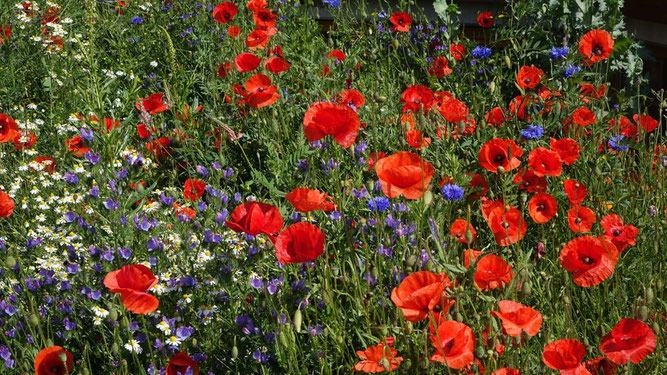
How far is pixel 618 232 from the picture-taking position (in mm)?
2248

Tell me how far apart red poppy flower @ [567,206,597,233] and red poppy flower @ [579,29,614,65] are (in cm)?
96

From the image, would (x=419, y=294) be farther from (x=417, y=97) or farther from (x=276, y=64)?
(x=276, y=64)

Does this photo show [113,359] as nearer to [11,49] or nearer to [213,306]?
[213,306]

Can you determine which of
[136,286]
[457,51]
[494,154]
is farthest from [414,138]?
[457,51]

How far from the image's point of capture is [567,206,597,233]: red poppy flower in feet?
7.63

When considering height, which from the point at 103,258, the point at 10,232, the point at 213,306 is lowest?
the point at 10,232

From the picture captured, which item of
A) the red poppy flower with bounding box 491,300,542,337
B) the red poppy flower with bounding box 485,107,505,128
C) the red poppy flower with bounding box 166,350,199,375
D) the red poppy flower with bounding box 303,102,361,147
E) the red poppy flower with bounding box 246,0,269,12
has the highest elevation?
the red poppy flower with bounding box 303,102,361,147

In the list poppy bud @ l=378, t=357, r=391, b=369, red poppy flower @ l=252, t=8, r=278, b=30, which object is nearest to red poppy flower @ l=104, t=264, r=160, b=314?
poppy bud @ l=378, t=357, r=391, b=369

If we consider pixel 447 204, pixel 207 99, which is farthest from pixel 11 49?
pixel 447 204

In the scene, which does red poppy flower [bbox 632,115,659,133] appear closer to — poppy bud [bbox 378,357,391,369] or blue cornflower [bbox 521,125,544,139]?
blue cornflower [bbox 521,125,544,139]

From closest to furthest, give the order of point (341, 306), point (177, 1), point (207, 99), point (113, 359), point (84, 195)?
point (113, 359) < point (341, 306) < point (84, 195) < point (207, 99) < point (177, 1)

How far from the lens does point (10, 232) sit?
288cm

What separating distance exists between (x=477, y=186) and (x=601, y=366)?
1.01 m

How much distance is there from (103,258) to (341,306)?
0.68m
